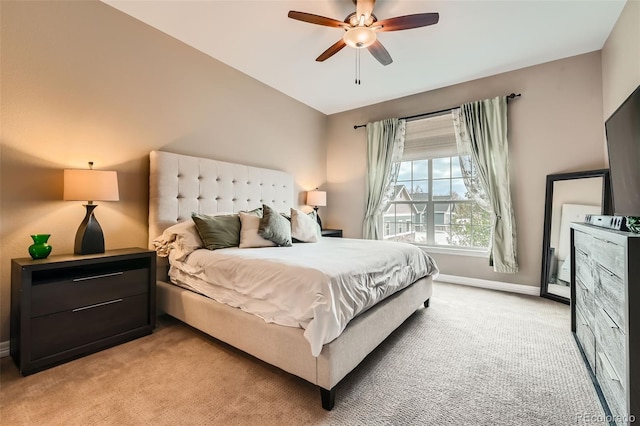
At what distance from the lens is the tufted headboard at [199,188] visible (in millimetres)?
2637

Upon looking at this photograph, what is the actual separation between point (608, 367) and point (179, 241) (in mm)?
3024

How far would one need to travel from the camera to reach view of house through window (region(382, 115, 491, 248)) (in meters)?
3.93

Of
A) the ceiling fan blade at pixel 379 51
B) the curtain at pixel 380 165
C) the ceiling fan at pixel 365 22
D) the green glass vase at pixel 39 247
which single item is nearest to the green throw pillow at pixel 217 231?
the green glass vase at pixel 39 247

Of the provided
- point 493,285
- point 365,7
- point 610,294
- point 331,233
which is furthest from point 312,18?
point 493,285

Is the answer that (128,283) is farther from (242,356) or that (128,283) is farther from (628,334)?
(628,334)

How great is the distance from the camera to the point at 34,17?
2.07 m

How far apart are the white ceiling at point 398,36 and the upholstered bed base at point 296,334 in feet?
8.44

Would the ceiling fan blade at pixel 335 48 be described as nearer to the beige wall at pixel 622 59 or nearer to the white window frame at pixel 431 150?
the white window frame at pixel 431 150

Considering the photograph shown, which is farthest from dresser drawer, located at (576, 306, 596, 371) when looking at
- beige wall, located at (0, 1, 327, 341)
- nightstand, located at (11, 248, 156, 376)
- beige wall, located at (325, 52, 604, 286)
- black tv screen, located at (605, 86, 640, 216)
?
beige wall, located at (0, 1, 327, 341)

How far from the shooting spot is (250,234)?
265 centimetres

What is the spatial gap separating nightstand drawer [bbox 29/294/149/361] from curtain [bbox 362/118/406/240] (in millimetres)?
3357

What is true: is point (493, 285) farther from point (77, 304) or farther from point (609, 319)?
point (77, 304)

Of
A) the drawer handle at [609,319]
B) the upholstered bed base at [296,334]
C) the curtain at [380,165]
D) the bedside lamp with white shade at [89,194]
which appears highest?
the curtain at [380,165]

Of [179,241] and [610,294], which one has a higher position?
[179,241]
